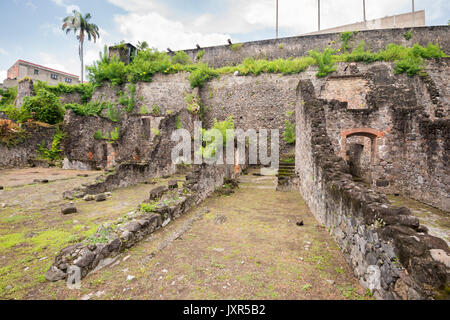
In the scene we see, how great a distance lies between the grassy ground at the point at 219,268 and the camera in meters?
2.62

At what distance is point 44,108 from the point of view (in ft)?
59.6

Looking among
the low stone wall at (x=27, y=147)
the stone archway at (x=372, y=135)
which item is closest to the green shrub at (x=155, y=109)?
the low stone wall at (x=27, y=147)

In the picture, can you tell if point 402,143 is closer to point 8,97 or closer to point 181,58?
point 181,58

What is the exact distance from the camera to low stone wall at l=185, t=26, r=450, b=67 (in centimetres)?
1872

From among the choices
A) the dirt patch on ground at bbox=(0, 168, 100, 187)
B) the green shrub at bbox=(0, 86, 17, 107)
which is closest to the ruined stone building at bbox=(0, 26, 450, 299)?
the dirt patch on ground at bbox=(0, 168, 100, 187)

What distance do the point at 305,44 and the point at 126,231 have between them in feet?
75.3

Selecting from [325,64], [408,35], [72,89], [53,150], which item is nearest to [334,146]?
[325,64]

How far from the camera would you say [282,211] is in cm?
616

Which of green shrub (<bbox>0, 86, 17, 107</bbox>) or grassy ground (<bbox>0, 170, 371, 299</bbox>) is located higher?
green shrub (<bbox>0, 86, 17, 107</bbox>)

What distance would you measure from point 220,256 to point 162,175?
9430mm

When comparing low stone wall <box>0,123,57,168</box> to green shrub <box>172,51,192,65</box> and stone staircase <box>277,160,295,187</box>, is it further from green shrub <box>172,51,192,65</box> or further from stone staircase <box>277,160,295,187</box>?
stone staircase <box>277,160,295,187</box>

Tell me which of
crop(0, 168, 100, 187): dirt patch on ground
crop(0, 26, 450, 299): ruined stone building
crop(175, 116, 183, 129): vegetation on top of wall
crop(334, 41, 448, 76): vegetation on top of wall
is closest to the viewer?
crop(0, 26, 450, 299): ruined stone building

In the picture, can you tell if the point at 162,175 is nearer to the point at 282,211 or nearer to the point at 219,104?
the point at 282,211

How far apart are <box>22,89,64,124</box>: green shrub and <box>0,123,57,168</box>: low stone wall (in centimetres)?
218
